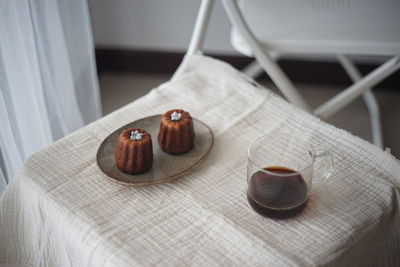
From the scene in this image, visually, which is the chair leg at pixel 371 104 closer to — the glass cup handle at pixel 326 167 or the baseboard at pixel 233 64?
the baseboard at pixel 233 64

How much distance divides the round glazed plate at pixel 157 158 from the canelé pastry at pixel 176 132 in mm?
13

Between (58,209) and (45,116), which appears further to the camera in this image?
(45,116)

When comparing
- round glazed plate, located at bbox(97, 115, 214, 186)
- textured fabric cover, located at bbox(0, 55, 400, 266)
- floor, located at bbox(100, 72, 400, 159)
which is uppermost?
round glazed plate, located at bbox(97, 115, 214, 186)

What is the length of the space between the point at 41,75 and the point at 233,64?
0.86 m

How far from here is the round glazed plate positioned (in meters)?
0.80

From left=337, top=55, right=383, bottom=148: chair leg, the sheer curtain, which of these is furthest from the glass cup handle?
left=337, top=55, right=383, bottom=148: chair leg

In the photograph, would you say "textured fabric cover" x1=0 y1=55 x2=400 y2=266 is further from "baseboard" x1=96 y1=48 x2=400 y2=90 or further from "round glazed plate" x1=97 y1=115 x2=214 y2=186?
"baseboard" x1=96 y1=48 x2=400 y2=90

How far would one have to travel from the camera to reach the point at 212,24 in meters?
1.69

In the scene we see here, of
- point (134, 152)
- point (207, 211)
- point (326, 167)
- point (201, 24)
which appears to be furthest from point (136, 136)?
point (201, 24)

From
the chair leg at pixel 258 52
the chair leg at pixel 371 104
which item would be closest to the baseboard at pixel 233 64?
the chair leg at pixel 371 104

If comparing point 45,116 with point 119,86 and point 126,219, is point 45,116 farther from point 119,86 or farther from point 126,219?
point 119,86

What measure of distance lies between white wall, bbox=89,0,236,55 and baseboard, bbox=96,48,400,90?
3cm

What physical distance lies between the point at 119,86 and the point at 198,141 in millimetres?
967

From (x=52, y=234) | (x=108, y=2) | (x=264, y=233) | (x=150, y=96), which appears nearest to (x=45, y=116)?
(x=150, y=96)
